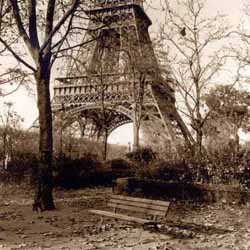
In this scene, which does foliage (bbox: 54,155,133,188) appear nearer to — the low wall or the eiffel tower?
the eiffel tower

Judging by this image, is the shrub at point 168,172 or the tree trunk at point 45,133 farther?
the shrub at point 168,172

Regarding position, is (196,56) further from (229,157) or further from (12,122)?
(12,122)

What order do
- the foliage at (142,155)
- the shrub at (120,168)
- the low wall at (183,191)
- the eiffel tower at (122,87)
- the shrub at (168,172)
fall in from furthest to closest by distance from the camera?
the eiffel tower at (122,87) < the foliage at (142,155) < the shrub at (120,168) < the shrub at (168,172) < the low wall at (183,191)

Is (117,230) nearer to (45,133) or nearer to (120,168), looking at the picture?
(45,133)

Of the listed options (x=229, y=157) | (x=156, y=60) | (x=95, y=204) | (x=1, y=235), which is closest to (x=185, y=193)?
(x=229, y=157)

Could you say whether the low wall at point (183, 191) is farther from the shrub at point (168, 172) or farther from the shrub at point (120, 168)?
the shrub at point (120, 168)

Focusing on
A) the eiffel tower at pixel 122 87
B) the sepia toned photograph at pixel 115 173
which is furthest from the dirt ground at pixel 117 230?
the eiffel tower at pixel 122 87

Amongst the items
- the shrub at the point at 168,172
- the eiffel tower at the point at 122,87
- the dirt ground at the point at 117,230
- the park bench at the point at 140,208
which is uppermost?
the eiffel tower at the point at 122,87
